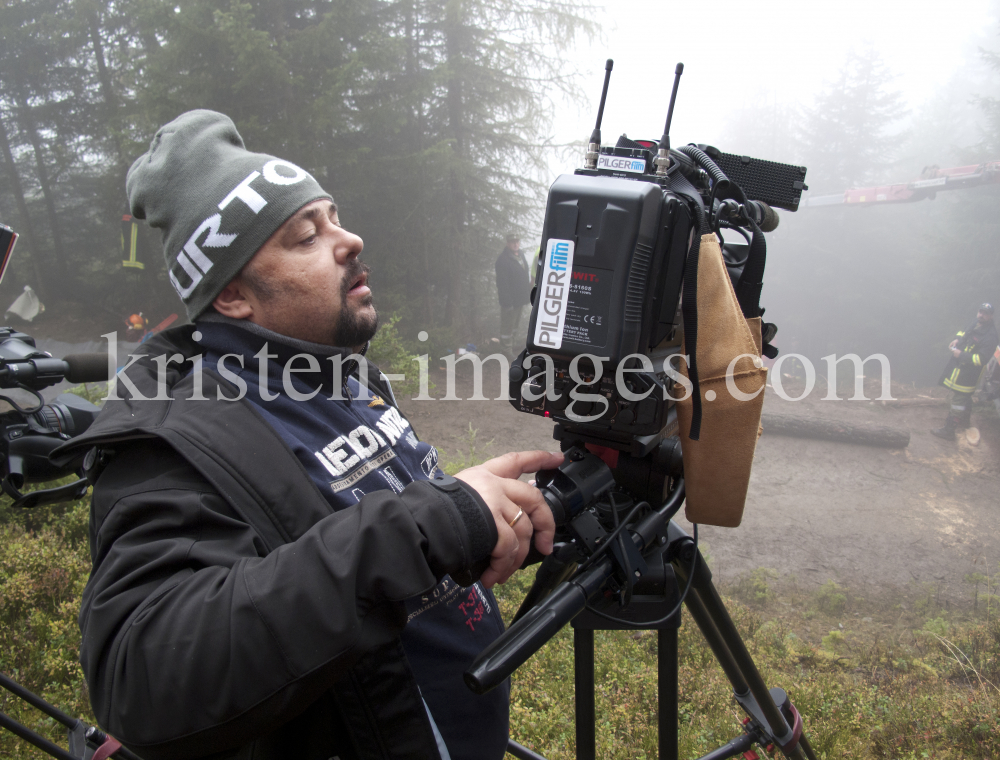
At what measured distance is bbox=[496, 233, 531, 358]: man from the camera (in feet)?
40.3

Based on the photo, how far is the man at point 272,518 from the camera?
0.80m

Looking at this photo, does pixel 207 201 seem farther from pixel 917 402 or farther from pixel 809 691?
pixel 917 402

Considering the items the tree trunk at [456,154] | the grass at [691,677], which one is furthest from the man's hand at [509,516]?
the tree trunk at [456,154]

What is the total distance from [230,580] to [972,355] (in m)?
14.1

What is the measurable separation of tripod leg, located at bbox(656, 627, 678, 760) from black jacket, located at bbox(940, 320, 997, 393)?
13125mm

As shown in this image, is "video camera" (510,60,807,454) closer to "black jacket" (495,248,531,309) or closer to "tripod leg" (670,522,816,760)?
"tripod leg" (670,522,816,760)

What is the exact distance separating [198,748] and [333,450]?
0.63 meters

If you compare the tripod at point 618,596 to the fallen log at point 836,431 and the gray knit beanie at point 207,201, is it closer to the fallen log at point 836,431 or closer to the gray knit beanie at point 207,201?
the gray knit beanie at point 207,201

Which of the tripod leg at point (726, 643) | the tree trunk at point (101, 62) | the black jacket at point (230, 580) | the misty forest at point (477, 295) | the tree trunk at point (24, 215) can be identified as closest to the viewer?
the black jacket at point (230, 580)

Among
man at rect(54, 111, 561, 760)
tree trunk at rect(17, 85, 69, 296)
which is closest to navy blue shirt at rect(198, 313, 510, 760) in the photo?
man at rect(54, 111, 561, 760)

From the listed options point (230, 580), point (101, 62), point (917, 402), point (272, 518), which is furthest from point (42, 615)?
point (917, 402)

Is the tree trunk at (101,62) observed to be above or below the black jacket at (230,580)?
above

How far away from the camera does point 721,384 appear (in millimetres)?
1114

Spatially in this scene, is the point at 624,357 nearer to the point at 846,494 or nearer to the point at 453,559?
the point at 453,559
